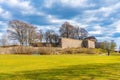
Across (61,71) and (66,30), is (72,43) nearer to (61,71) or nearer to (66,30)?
(66,30)

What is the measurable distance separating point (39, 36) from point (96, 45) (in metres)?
30.3

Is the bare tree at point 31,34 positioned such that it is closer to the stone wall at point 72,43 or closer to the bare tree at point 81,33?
the stone wall at point 72,43

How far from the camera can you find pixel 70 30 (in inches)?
3428

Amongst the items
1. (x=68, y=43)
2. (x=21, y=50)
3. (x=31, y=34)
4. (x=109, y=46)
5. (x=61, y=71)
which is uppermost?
(x=31, y=34)

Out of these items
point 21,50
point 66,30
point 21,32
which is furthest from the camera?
point 66,30

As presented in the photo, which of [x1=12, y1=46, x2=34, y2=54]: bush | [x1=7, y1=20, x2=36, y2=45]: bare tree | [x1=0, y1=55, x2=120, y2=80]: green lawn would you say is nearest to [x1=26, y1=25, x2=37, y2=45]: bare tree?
[x1=7, y1=20, x2=36, y2=45]: bare tree

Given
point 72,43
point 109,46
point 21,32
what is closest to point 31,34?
point 21,32

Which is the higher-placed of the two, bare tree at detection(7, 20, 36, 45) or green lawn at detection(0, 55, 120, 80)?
bare tree at detection(7, 20, 36, 45)

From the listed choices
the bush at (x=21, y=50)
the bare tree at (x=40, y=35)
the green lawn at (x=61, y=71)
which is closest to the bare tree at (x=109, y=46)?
the bare tree at (x=40, y=35)

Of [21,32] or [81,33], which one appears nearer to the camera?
[21,32]

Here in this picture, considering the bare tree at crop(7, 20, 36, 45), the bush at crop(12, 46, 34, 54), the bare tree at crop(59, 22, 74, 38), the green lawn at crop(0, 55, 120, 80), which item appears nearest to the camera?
the green lawn at crop(0, 55, 120, 80)

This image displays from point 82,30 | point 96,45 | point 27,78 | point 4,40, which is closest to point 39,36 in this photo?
point 4,40

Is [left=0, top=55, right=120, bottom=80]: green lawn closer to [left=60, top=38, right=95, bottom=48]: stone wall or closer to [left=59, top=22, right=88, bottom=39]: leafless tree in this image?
[left=60, top=38, right=95, bottom=48]: stone wall

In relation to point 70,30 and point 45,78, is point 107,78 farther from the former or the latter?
point 70,30
